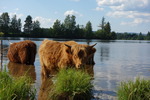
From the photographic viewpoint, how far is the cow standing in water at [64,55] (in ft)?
20.1

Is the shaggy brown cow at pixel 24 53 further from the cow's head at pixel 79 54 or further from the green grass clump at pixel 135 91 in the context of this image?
the green grass clump at pixel 135 91

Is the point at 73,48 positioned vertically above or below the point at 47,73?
above

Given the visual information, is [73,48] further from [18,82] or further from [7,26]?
[7,26]

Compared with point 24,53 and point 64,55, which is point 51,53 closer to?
point 64,55

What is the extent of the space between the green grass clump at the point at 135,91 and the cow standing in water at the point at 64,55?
1.40 m

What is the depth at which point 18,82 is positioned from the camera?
4.66 m

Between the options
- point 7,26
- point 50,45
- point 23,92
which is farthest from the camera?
point 7,26

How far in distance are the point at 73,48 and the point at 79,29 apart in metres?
106

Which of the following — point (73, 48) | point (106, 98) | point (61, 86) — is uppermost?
point (73, 48)

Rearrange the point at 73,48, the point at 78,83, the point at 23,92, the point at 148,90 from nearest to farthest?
1. the point at 23,92
2. the point at 148,90
3. the point at 78,83
4. the point at 73,48

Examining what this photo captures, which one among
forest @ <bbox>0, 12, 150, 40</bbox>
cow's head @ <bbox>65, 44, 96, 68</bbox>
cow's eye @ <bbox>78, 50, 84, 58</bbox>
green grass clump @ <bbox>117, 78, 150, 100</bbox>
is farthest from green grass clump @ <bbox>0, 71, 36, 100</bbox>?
forest @ <bbox>0, 12, 150, 40</bbox>

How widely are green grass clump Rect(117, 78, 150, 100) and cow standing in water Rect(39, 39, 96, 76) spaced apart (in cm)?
140

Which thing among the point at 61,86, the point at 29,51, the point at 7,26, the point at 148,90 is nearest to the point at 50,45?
the point at 61,86

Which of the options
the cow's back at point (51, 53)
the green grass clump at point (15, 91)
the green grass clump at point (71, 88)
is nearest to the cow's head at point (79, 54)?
the green grass clump at point (71, 88)
